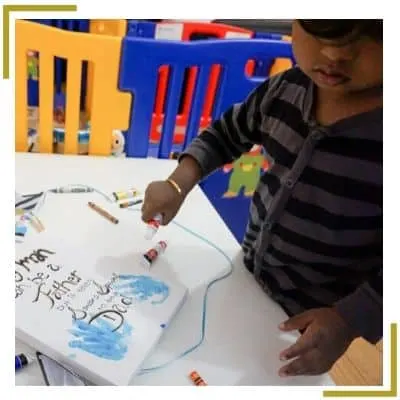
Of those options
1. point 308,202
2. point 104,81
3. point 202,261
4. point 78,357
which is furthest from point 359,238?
point 104,81

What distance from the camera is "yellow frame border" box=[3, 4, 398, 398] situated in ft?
1.35

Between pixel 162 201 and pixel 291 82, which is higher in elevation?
pixel 291 82

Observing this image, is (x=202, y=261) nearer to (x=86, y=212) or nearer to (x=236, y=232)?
(x=86, y=212)

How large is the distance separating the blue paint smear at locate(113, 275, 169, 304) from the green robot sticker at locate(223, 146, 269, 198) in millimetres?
502

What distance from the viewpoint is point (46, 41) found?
0.86 meters

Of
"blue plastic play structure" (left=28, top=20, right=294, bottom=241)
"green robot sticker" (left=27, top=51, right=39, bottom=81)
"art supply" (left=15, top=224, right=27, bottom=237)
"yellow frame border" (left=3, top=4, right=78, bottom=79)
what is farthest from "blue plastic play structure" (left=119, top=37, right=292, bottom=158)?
"yellow frame border" (left=3, top=4, right=78, bottom=79)

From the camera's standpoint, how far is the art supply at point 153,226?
678 mm

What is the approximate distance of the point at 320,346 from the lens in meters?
0.53

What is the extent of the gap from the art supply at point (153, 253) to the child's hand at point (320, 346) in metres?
0.20

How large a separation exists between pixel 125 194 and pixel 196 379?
0.36m
